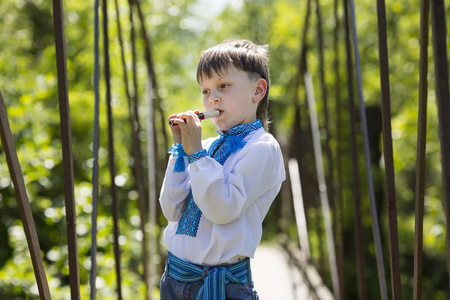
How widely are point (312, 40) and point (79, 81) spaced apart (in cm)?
435

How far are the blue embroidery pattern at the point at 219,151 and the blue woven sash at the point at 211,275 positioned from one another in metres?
0.08

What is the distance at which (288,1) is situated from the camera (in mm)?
9469

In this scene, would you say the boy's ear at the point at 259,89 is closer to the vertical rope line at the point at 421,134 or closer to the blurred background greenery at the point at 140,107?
the vertical rope line at the point at 421,134

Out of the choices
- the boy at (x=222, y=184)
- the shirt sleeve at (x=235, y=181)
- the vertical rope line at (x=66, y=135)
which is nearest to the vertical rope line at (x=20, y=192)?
the vertical rope line at (x=66, y=135)

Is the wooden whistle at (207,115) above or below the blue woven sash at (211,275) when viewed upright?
above

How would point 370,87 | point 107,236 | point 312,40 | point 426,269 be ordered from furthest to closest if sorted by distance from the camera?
point 426,269 → point 312,40 → point 370,87 → point 107,236

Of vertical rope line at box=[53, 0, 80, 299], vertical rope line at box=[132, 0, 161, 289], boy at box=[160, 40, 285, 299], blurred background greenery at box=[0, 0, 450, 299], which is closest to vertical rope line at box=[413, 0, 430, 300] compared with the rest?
boy at box=[160, 40, 285, 299]

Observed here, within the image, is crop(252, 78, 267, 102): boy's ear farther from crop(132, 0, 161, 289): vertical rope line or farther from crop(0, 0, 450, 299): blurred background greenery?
crop(0, 0, 450, 299): blurred background greenery

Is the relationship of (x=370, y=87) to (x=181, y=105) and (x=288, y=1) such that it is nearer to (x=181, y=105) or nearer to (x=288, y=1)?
(x=288, y=1)

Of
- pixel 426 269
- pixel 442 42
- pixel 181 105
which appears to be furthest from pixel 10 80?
pixel 426 269

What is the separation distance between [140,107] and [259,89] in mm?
5351

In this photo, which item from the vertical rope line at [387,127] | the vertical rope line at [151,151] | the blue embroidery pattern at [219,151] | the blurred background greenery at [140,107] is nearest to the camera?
the blue embroidery pattern at [219,151]

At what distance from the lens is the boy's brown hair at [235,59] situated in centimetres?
150

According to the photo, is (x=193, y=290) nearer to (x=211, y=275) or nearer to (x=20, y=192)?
(x=211, y=275)
